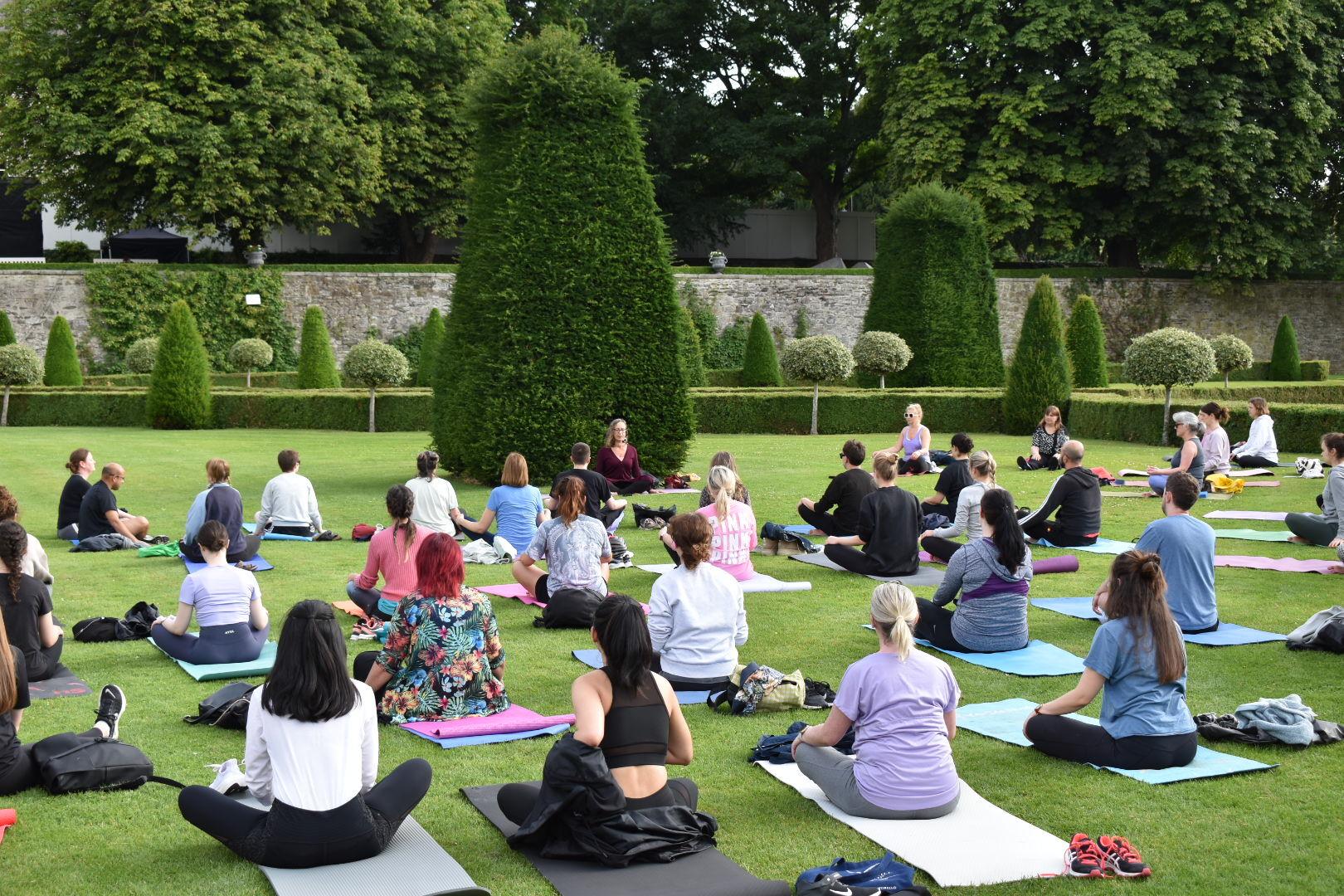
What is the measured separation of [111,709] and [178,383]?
21501mm

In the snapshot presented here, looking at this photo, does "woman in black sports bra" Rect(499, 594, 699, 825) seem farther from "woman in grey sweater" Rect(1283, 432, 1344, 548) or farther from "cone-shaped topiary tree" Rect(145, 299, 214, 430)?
"cone-shaped topiary tree" Rect(145, 299, 214, 430)

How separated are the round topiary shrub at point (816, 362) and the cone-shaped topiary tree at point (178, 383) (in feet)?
38.6

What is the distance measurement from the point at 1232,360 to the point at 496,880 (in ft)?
90.1

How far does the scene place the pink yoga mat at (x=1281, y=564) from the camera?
35.4 ft

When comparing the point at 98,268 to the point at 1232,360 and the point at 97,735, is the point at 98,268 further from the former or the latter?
the point at 97,735

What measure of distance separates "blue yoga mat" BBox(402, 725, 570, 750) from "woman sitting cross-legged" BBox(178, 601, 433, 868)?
144 centimetres

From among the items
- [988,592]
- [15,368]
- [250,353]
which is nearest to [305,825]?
[988,592]

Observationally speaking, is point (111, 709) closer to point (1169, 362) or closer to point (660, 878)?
point (660, 878)

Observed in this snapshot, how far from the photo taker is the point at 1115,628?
18.9ft

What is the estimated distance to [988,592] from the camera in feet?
26.3

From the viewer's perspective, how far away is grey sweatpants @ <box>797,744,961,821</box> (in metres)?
5.26

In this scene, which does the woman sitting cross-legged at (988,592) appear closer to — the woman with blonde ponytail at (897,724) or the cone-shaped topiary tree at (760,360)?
the woman with blonde ponytail at (897,724)

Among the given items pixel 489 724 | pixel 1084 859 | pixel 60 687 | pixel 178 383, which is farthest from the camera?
pixel 178 383

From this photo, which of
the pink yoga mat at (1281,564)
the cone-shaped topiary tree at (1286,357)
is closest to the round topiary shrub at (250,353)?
the pink yoga mat at (1281,564)
